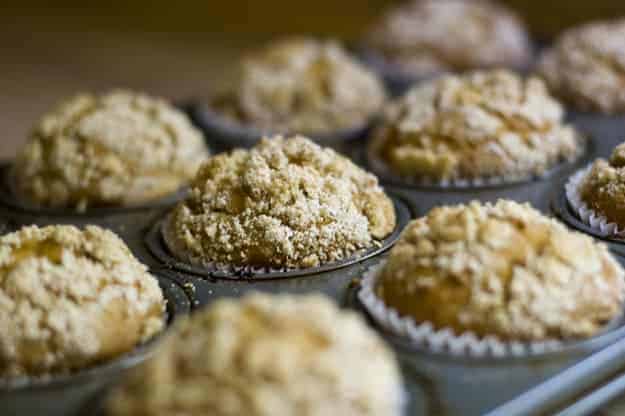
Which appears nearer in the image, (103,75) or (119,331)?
(119,331)

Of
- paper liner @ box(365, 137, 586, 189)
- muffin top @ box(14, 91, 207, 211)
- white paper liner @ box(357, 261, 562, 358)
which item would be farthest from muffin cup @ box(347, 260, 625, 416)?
muffin top @ box(14, 91, 207, 211)

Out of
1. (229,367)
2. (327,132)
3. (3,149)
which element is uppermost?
(229,367)

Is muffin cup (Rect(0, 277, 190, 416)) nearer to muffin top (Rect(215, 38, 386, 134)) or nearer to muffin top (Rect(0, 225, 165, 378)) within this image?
muffin top (Rect(0, 225, 165, 378))

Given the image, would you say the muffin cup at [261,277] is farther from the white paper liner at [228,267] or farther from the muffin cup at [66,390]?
the muffin cup at [66,390]

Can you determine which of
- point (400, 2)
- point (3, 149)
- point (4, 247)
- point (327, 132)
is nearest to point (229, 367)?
point (4, 247)

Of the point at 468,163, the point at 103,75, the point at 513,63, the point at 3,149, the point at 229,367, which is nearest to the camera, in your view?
the point at 229,367

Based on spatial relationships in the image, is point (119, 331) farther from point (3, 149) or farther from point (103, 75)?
point (103, 75)

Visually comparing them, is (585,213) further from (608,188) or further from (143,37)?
(143,37)
